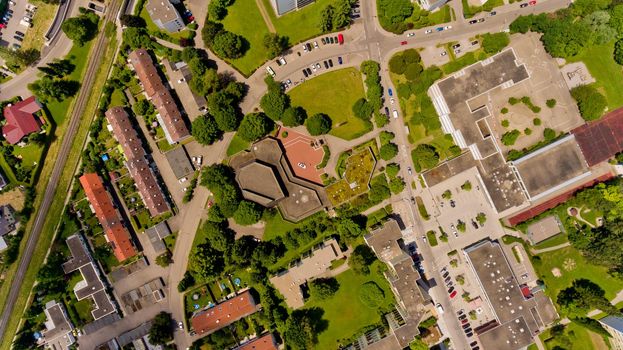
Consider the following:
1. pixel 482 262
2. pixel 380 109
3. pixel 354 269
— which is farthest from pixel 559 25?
pixel 354 269

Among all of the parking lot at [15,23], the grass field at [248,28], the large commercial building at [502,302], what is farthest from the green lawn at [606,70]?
the parking lot at [15,23]

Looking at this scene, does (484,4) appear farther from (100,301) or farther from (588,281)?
(100,301)

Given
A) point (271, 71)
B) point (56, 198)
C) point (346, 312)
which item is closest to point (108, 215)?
point (56, 198)

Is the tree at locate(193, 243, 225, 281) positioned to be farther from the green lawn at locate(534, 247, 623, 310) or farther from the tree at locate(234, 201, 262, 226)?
the green lawn at locate(534, 247, 623, 310)

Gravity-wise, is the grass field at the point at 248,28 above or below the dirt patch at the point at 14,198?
above

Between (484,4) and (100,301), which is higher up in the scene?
(484,4)

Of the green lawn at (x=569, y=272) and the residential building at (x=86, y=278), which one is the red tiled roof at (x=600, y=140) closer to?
the green lawn at (x=569, y=272)

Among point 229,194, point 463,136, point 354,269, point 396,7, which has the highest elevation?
point 396,7
